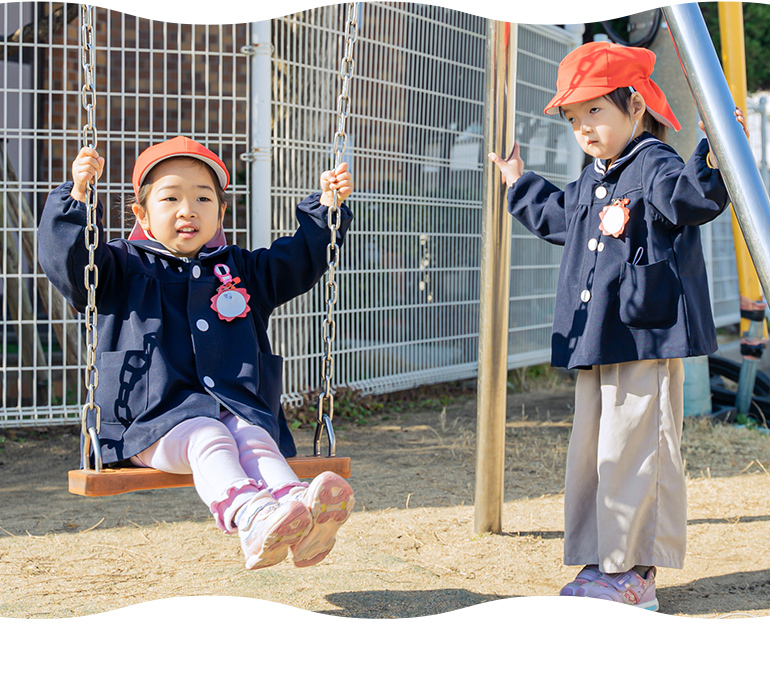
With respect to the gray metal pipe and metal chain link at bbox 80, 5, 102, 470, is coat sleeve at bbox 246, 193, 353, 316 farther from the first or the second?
the gray metal pipe

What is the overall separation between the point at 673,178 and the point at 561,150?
5086 mm

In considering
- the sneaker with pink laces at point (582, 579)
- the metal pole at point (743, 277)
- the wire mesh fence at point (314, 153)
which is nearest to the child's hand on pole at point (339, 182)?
the sneaker with pink laces at point (582, 579)

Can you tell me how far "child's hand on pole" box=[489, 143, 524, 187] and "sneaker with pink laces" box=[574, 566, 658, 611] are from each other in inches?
54.8

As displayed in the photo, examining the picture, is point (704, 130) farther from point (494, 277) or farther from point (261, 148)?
point (261, 148)

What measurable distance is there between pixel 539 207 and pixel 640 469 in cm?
94

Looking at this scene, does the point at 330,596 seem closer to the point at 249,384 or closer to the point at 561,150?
the point at 249,384

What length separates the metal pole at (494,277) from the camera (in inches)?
121

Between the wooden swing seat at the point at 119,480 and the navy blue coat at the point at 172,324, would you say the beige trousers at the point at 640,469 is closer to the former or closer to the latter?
the navy blue coat at the point at 172,324

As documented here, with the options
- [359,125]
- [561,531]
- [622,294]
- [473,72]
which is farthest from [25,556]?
[473,72]

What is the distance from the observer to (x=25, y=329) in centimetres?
488

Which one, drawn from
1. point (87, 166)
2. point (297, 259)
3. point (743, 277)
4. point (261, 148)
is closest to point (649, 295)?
point (297, 259)

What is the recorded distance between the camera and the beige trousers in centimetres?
256

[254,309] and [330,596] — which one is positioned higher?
[254,309]

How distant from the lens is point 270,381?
2.54 metres
